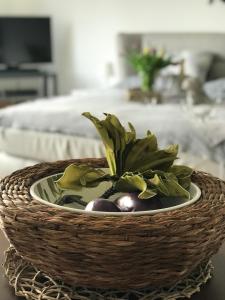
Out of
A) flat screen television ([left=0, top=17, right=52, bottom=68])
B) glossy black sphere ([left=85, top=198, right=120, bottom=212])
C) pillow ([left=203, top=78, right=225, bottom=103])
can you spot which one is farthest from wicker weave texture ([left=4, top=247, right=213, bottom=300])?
flat screen television ([left=0, top=17, right=52, bottom=68])

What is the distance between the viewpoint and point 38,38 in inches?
221

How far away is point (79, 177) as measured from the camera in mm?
792

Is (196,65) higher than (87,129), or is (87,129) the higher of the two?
(196,65)

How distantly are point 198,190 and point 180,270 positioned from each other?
154mm

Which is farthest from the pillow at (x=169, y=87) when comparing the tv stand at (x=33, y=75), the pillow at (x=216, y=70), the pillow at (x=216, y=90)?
the tv stand at (x=33, y=75)

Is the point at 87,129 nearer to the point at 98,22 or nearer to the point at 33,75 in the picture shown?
the point at 98,22

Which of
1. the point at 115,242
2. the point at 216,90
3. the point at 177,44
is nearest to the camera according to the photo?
the point at 115,242

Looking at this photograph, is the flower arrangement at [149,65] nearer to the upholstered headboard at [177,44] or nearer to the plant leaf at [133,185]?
the upholstered headboard at [177,44]

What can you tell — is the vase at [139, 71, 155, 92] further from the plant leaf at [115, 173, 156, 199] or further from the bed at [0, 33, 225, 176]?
the plant leaf at [115, 173, 156, 199]

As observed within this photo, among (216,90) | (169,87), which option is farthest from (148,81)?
(216,90)

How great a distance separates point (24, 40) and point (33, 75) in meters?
0.42

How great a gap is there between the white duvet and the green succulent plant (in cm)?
156

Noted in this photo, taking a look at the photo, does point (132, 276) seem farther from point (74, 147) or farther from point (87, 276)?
point (74, 147)

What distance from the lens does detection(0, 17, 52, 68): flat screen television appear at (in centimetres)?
554
